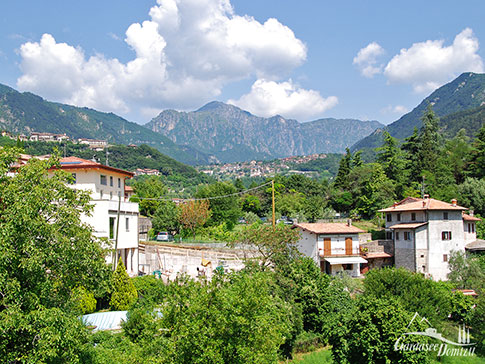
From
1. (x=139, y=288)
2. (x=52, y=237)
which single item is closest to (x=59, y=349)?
(x=52, y=237)

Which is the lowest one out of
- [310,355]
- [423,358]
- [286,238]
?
[310,355]

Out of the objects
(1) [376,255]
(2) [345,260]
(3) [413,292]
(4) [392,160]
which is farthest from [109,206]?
(4) [392,160]

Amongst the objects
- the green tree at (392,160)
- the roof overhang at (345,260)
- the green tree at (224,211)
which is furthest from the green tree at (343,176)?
the roof overhang at (345,260)

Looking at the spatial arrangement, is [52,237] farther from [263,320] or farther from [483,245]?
[483,245]

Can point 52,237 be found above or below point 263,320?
above

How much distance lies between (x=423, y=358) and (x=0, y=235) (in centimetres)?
1715

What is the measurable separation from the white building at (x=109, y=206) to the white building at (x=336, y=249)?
15.4 metres

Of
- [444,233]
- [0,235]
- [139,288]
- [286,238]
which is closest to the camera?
[0,235]

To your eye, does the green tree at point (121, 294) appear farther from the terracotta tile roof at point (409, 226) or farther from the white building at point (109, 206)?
the terracotta tile roof at point (409, 226)

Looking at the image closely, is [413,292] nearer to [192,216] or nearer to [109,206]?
[109,206]

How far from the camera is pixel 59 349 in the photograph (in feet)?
37.3

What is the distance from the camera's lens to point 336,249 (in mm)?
36281

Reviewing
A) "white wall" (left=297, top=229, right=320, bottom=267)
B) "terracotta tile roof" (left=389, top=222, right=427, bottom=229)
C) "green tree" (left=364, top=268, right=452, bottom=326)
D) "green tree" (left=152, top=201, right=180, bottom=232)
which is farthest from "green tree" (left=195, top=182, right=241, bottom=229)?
"green tree" (left=364, top=268, right=452, bottom=326)
